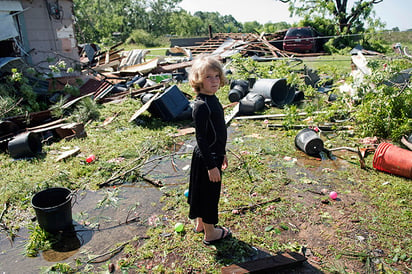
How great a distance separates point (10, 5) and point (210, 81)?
9.30m

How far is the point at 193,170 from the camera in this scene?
3.01m

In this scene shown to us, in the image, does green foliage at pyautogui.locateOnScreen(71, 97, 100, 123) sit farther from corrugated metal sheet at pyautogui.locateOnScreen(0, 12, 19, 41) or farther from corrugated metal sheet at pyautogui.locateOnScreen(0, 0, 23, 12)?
corrugated metal sheet at pyautogui.locateOnScreen(0, 0, 23, 12)

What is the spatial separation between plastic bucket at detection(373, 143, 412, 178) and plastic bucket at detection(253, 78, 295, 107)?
3982mm

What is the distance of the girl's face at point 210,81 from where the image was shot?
2.71 metres

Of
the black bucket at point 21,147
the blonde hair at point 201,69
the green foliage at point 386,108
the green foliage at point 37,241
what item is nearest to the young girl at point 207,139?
the blonde hair at point 201,69

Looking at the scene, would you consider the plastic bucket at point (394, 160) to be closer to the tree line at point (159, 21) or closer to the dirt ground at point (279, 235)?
the dirt ground at point (279, 235)

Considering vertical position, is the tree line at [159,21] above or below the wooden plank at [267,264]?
above

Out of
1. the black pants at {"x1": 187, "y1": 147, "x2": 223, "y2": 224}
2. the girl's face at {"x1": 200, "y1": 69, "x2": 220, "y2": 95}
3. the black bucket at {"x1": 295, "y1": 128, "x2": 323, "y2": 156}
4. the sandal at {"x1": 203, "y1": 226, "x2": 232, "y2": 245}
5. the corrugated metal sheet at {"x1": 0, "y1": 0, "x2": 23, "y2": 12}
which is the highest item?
the corrugated metal sheet at {"x1": 0, "y1": 0, "x2": 23, "y2": 12}

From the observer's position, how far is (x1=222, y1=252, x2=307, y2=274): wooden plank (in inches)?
108

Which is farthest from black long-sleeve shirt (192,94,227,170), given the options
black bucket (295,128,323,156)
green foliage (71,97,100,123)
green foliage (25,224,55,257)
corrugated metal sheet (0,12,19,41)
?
corrugated metal sheet (0,12,19,41)

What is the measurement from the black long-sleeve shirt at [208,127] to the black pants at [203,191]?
135 millimetres

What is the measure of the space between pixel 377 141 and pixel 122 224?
15.1 ft

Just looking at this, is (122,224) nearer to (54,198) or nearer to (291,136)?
(54,198)

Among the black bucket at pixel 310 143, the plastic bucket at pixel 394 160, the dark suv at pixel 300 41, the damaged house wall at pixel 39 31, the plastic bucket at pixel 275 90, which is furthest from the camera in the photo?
the dark suv at pixel 300 41
